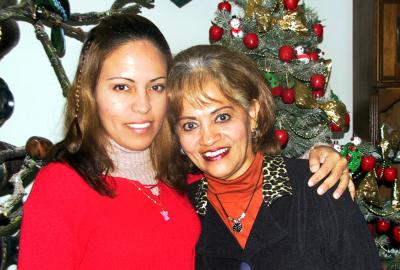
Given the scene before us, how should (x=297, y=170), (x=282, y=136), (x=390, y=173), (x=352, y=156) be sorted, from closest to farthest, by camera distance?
(x=297, y=170) < (x=282, y=136) < (x=352, y=156) < (x=390, y=173)

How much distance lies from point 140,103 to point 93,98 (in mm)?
147

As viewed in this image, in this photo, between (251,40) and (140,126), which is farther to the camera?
(251,40)

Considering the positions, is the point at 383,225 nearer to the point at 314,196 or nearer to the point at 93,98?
the point at 314,196

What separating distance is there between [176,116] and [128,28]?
0.99 feet

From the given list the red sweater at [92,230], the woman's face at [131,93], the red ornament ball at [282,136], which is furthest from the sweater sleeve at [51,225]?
the red ornament ball at [282,136]

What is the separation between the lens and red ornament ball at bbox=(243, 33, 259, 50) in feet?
7.11

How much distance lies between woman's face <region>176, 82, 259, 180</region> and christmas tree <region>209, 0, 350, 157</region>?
73 cm

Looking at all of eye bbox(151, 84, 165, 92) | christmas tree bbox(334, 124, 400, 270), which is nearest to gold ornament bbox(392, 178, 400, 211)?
christmas tree bbox(334, 124, 400, 270)

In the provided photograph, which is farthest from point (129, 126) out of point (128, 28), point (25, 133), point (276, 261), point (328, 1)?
point (328, 1)

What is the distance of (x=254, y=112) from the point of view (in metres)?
1.55

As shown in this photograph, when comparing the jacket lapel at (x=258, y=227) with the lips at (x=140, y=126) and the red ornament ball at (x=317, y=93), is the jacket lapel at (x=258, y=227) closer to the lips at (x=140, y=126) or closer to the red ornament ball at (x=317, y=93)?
the lips at (x=140, y=126)

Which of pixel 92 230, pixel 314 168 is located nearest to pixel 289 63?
pixel 314 168

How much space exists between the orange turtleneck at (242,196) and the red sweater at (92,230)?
0.52 feet

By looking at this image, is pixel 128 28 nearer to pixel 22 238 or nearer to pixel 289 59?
pixel 22 238
